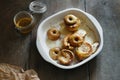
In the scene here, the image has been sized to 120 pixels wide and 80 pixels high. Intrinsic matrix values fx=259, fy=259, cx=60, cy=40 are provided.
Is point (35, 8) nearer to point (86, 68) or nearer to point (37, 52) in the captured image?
point (37, 52)

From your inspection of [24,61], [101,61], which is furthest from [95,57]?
[24,61]

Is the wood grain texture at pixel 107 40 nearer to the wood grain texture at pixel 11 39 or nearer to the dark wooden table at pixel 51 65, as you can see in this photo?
the dark wooden table at pixel 51 65

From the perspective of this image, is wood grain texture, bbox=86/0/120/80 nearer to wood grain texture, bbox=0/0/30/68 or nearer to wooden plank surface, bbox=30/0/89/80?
wooden plank surface, bbox=30/0/89/80

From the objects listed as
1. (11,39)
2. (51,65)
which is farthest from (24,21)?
(51,65)

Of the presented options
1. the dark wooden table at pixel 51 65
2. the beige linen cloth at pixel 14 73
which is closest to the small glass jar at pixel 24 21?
the dark wooden table at pixel 51 65

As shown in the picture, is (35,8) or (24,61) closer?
Result: (24,61)

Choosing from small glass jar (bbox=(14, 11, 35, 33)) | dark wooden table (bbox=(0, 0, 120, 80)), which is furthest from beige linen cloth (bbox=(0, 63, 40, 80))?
small glass jar (bbox=(14, 11, 35, 33))

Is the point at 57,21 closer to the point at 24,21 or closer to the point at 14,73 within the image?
the point at 24,21
